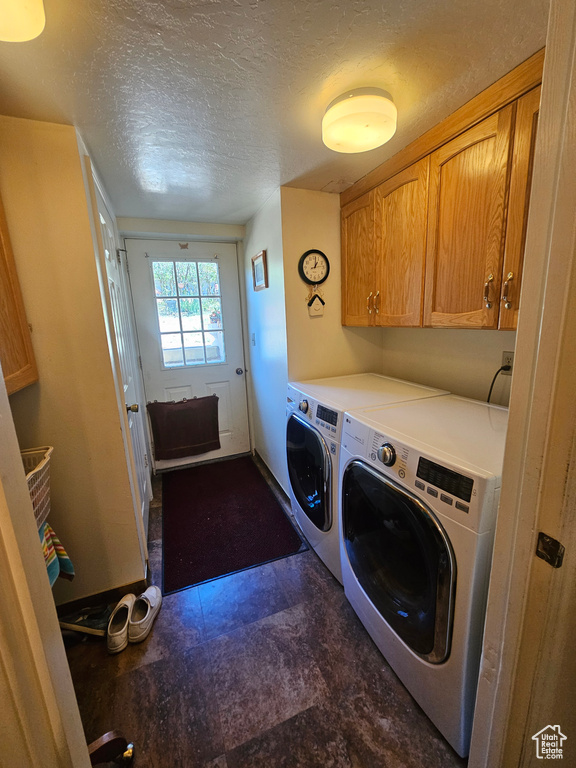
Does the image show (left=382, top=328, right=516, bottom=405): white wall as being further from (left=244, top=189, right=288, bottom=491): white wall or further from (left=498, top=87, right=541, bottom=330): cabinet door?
(left=244, top=189, right=288, bottom=491): white wall

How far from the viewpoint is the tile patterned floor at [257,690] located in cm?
101

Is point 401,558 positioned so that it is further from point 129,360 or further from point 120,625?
point 129,360

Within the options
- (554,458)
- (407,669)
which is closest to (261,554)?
(407,669)

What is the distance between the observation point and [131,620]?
142 centimetres

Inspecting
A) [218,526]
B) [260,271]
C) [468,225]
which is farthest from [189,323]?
[468,225]

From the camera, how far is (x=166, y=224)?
2463mm

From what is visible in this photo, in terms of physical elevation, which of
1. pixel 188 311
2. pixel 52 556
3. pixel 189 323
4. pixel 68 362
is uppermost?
pixel 188 311

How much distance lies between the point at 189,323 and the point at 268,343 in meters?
0.87

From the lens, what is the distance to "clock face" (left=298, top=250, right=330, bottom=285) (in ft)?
6.45

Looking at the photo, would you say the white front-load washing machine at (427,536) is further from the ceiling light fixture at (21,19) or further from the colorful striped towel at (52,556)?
the ceiling light fixture at (21,19)

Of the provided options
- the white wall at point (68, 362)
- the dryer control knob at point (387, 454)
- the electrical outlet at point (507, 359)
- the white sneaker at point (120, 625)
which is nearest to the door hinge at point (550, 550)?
the dryer control knob at point (387, 454)

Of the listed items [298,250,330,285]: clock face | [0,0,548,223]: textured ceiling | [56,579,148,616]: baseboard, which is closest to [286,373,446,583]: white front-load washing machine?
[298,250,330,285]: clock face

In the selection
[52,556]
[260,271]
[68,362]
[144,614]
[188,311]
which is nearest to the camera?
[52,556]

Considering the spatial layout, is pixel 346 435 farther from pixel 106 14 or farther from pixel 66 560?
pixel 106 14
